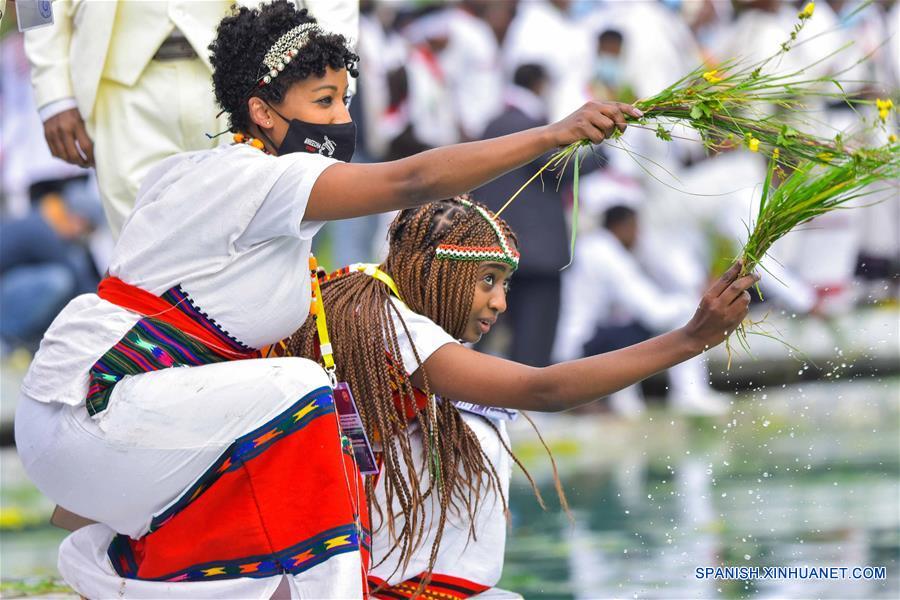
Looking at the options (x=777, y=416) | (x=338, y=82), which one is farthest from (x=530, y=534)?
(x=777, y=416)

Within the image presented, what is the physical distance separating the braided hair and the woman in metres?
0.33

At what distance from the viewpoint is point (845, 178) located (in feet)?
11.7

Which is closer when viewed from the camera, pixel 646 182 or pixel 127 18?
pixel 127 18

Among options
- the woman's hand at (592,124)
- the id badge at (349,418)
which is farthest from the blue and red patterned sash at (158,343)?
the woman's hand at (592,124)

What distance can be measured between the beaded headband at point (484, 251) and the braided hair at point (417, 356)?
1cm

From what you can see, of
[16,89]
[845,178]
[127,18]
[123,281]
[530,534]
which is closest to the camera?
[845,178]

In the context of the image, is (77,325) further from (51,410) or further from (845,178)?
(845,178)

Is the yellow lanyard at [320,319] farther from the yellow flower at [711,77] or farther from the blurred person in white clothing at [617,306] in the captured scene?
the blurred person in white clothing at [617,306]

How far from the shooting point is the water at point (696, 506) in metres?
5.42

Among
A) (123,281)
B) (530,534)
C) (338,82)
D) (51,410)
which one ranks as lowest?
(530,534)

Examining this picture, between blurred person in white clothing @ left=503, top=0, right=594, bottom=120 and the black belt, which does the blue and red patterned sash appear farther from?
blurred person in white clothing @ left=503, top=0, right=594, bottom=120

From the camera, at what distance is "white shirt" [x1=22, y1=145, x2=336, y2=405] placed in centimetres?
364

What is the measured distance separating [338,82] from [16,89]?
610 cm

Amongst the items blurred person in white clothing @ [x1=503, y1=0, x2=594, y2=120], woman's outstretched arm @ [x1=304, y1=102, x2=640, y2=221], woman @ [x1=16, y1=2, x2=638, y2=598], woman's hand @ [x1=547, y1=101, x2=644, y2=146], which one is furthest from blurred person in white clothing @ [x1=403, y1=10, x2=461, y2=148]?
woman's hand @ [x1=547, y1=101, x2=644, y2=146]
